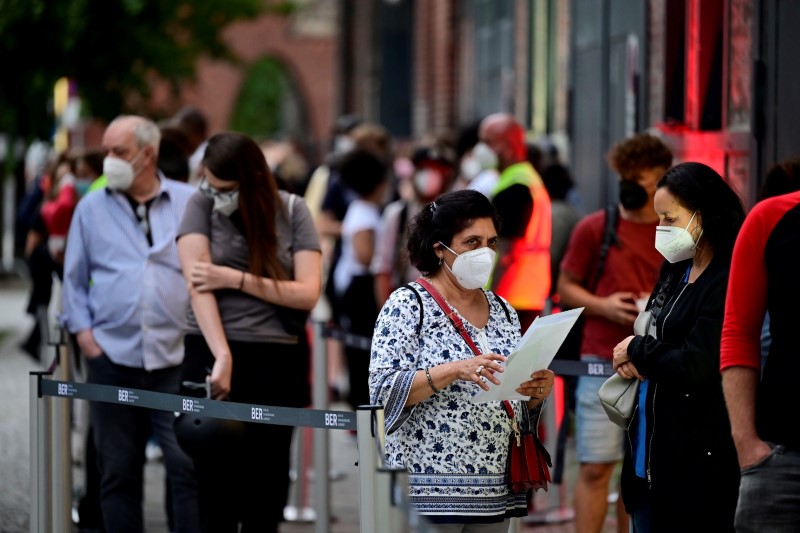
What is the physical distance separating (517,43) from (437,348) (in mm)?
14256

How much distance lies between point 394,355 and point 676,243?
95 centimetres

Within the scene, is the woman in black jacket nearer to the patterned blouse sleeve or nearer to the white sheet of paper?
the white sheet of paper

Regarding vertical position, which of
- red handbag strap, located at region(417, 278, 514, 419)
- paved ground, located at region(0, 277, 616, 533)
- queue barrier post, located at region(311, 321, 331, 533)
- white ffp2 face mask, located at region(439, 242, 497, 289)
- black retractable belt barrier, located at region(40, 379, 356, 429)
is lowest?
paved ground, located at region(0, 277, 616, 533)

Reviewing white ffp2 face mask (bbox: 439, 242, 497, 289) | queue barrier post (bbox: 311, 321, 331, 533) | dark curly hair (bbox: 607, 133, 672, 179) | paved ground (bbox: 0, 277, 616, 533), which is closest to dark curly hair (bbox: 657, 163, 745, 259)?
white ffp2 face mask (bbox: 439, 242, 497, 289)

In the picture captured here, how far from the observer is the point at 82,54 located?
15.7m

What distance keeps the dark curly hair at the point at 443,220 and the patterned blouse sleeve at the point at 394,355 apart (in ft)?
0.71

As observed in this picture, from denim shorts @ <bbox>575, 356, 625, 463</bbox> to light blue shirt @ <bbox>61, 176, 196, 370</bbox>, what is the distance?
5.93ft

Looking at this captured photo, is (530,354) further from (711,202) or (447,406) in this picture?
(711,202)

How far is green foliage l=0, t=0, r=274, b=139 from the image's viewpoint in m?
14.7

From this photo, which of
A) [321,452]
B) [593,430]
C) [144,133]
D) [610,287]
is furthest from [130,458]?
[610,287]

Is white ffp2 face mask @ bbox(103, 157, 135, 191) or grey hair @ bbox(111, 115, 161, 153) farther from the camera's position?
grey hair @ bbox(111, 115, 161, 153)

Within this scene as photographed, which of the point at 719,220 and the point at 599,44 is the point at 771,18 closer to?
the point at 719,220

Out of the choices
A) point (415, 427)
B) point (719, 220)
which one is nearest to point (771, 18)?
point (719, 220)

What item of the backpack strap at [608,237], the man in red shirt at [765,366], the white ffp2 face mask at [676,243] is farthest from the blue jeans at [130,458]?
the man in red shirt at [765,366]
